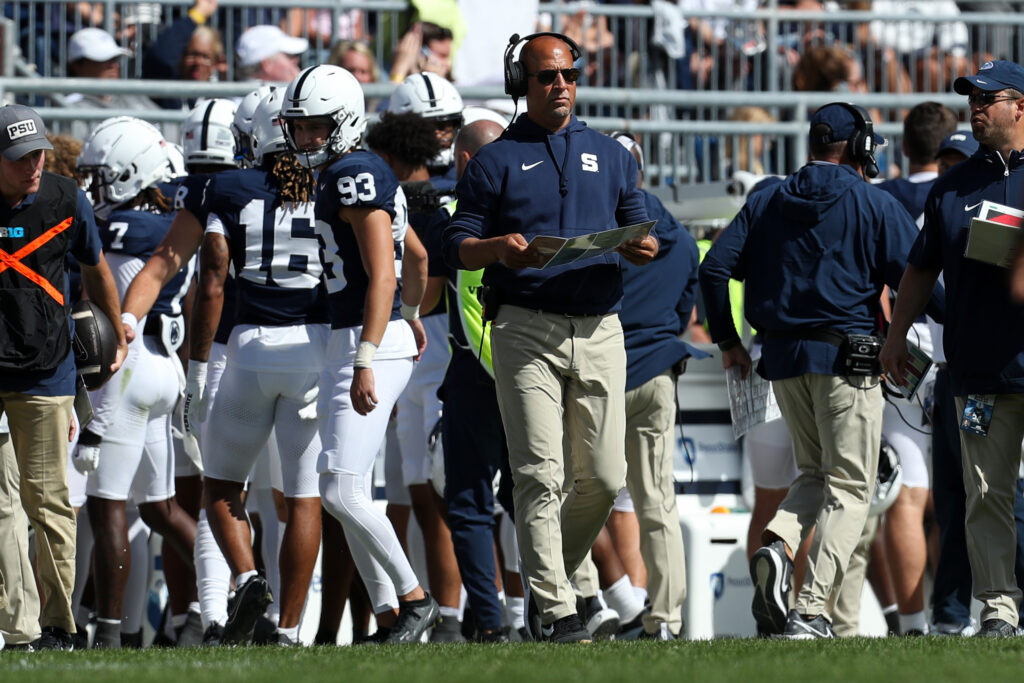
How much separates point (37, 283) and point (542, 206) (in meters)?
1.99

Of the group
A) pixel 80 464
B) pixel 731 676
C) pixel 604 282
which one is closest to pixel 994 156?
pixel 604 282

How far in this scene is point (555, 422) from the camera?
22.6 feet

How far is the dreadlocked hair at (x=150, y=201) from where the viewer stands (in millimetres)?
8992

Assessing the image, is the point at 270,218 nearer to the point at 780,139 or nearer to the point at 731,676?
the point at 731,676

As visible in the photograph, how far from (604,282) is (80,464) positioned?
278 centimetres

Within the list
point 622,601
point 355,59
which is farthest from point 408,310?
point 355,59

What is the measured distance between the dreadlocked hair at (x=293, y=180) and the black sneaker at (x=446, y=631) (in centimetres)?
202

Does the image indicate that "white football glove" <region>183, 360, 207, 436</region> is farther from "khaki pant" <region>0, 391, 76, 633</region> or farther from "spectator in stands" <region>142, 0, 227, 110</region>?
"spectator in stands" <region>142, 0, 227, 110</region>

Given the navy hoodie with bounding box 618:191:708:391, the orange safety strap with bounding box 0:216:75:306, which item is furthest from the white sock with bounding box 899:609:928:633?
the orange safety strap with bounding box 0:216:75:306

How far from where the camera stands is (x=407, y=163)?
29.5 feet

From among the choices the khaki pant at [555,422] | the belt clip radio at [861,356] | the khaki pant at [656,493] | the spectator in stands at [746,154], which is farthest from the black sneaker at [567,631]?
the spectator in stands at [746,154]

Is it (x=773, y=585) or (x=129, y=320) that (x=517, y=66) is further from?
(x=773, y=585)

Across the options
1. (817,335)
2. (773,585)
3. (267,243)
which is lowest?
(773,585)

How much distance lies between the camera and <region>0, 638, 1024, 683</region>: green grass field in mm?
5379
